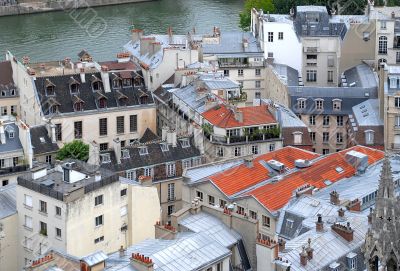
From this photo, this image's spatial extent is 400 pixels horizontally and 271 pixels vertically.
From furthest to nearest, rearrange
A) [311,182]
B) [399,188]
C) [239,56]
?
[239,56]
[311,182]
[399,188]

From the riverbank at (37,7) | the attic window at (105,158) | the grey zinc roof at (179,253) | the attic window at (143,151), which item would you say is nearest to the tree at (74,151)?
the attic window at (105,158)

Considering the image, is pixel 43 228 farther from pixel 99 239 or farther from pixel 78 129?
pixel 78 129

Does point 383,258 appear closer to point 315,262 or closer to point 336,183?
point 315,262

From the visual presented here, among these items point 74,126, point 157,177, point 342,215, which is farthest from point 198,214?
point 74,126

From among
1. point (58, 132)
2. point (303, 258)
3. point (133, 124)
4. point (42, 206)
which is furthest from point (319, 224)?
point (133, 124)

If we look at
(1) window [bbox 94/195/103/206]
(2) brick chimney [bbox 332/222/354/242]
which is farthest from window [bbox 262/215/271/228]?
(1) window [bbox 94/195/103/206]

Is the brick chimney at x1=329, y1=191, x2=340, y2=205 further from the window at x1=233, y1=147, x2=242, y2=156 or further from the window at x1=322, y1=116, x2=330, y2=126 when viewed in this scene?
the window at x1=322, y1=116, x2=330, y2=126
